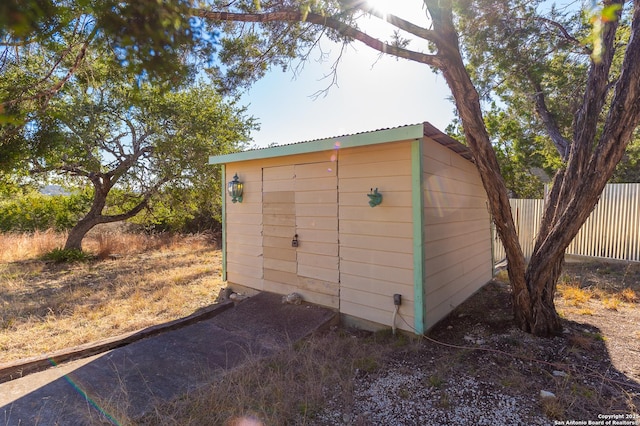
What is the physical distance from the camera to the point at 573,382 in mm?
2562

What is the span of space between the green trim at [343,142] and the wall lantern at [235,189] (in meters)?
0.36

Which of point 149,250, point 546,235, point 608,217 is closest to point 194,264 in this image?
point 149,250

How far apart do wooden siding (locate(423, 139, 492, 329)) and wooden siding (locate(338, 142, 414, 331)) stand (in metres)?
0.23

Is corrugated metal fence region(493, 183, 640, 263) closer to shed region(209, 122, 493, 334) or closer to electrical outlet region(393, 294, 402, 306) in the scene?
shed region(209, 122, 493, 334)

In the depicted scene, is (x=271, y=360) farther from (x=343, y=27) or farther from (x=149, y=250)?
(x=149, y=250)

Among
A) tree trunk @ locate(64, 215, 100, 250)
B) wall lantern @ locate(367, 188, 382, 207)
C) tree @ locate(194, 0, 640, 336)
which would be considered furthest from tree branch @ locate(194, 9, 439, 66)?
tree trunk @ locate(64, 215, 100, 250)

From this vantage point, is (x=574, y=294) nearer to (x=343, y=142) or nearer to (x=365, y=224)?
(x=365, y=224)

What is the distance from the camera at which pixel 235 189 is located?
5.32 meters

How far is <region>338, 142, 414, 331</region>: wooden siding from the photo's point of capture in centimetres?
356

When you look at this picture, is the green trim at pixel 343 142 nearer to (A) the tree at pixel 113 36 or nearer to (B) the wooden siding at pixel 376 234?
(B) the wooden siding at pixel 376 234

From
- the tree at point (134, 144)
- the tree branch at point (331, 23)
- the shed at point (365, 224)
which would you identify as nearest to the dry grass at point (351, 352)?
the shed at point (365, 224)

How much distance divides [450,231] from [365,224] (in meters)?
1.29

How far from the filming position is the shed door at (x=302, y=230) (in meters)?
4.22

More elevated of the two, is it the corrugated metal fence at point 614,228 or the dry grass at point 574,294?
the corrugated metal fence at point 614,228
